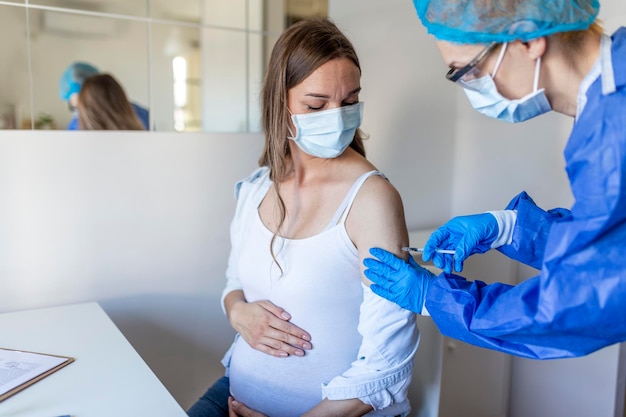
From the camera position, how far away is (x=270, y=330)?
4.33ft

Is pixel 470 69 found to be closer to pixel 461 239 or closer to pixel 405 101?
pixel 461 239

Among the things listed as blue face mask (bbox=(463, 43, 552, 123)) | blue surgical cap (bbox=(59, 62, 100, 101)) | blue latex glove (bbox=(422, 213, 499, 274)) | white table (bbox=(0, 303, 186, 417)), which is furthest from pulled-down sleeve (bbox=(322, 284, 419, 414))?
blue surgical cap (bbox=(59, 62, 100, 101))

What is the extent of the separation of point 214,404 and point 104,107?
3.14ft

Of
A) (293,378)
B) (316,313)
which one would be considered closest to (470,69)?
(316,313)

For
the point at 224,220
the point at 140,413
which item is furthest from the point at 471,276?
the point at 140,413

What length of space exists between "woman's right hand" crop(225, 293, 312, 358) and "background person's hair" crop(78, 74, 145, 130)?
0.74 meters

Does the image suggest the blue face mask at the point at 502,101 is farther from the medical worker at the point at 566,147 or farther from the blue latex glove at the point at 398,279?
the blue latex glove at the point at 398,279

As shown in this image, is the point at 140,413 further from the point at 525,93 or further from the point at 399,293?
the point at 525,93

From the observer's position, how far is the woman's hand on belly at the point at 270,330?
1289 millimetres

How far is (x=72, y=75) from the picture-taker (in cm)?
165

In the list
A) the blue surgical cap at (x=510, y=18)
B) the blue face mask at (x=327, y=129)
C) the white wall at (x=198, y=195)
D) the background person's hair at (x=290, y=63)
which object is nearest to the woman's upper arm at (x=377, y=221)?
the blue face mask at (x=327, y=129)

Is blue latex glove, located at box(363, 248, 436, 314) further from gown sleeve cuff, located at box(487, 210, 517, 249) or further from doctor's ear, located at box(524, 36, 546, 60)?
doctor's ear, located at box(524, 36, 546, 60)

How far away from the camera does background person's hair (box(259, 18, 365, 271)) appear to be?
1303 millimetres

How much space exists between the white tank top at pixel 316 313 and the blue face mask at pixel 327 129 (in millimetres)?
103
